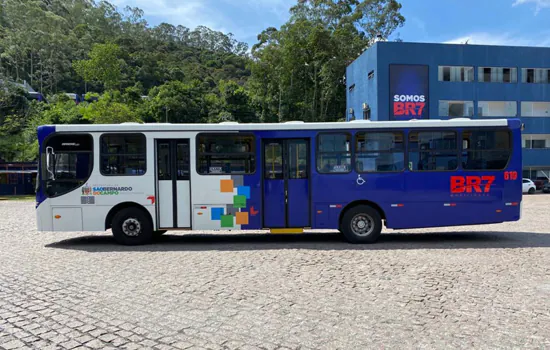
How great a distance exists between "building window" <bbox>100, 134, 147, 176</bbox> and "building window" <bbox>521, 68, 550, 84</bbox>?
38856 millimetres

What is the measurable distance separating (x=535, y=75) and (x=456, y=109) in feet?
29.3

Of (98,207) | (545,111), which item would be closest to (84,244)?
(98,207)

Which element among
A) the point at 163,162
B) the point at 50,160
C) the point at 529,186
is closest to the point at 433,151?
the point at 163,162

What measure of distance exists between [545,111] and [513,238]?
35.0 metres

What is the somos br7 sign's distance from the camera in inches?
1339

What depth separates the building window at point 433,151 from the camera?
10133 mm

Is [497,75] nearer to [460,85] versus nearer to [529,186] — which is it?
[460,85]

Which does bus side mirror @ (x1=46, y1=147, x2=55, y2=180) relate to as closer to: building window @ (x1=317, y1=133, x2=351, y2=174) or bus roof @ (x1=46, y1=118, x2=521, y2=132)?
bus roof @ (x1=46, y1=118, x2=521, y2=132)

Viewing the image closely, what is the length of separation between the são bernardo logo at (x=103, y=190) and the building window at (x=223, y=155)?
193 cm

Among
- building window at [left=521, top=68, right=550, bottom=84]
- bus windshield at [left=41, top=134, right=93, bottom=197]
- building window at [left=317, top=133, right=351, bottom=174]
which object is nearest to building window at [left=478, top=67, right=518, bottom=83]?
building window at [left=521, top=68, right=550, bottom=84]

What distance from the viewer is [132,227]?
10070 millimetres

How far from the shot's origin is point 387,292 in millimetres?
5945

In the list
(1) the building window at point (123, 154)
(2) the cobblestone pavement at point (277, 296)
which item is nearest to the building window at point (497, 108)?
(2) the cobblestone pavement at point (277, 296)

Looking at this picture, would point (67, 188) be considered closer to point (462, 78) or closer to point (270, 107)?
point (462, 78)
